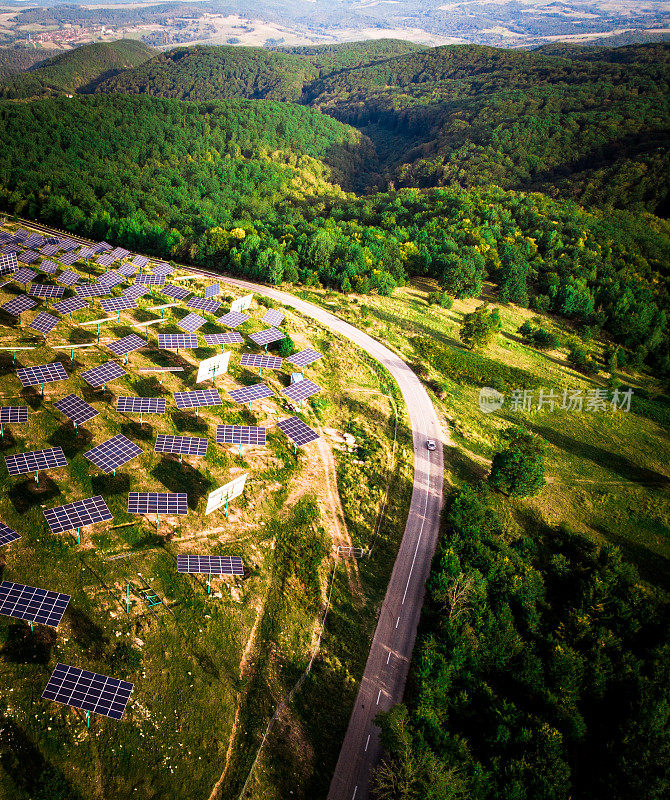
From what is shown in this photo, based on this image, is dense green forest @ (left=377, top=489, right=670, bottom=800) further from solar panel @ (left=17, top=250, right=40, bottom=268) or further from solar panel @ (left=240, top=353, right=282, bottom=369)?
solar panel @ (left=17, top=250, right=40, bottom=268)

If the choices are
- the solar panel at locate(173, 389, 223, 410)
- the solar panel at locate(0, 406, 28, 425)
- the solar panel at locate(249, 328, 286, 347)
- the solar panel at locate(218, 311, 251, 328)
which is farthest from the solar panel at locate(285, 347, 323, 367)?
the solar panel at locate(0, 406, 28, 425)

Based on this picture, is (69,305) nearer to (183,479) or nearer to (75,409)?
(75,409)

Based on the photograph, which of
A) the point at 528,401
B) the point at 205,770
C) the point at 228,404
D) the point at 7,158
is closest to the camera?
the point at 205,770

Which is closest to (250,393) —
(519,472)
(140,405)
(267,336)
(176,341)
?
(140,405)

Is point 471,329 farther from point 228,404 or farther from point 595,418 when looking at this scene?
point 228,404

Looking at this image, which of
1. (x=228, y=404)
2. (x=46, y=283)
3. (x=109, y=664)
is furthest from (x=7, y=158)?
(x=109, y=664)

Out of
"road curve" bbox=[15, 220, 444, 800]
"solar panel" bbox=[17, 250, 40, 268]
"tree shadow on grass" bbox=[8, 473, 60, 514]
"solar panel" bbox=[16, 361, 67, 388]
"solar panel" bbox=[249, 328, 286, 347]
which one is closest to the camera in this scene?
"road curve" bbox=[15, 220, 444, 800]
